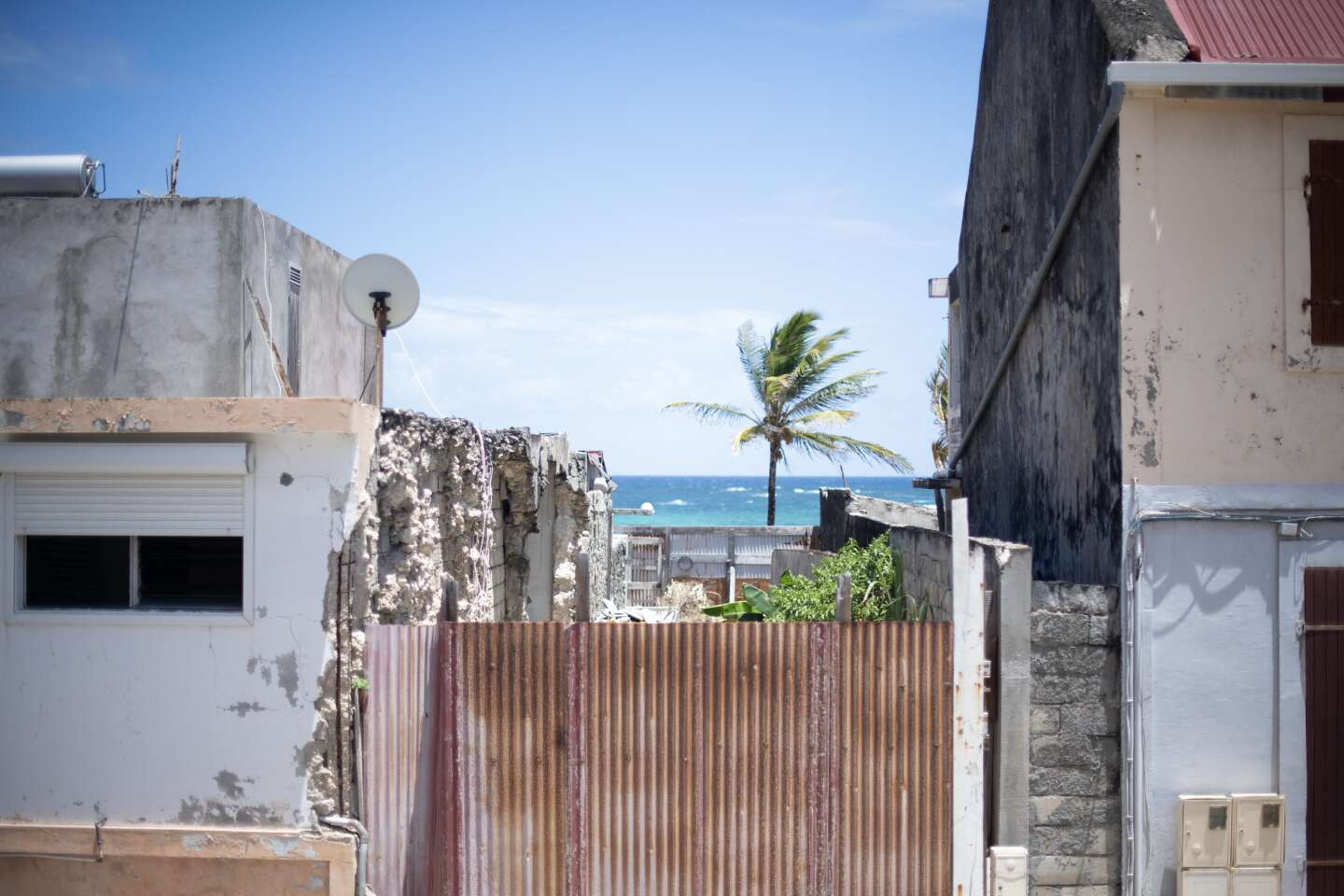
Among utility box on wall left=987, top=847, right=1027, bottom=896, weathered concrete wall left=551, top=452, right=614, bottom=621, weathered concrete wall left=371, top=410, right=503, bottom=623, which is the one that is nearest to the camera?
utility box on wall left=987, top=847, right=1027, bottom=896

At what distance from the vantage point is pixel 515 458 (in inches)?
397

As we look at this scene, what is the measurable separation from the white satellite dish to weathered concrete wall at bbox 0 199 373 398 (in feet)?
2.13

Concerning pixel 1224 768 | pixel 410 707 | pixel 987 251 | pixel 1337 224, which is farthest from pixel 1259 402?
pixel 410 707

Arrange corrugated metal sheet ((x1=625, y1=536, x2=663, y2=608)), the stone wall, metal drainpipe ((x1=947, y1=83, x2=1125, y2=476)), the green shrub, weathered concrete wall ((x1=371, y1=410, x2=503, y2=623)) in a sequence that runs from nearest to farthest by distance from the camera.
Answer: the stone wall
weathered concrete wall ((x1=371, y1=410, x2=503, y2=623))
metal drainpipe ((x1=947, y1=83, x2=1125, y2=476))
the green shrub
corrugated metal sheet ((x1=625, y1=536, x2=663, y2=608))

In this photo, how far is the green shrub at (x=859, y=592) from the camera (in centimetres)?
884

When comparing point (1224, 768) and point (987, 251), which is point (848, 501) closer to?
point (987, 251)

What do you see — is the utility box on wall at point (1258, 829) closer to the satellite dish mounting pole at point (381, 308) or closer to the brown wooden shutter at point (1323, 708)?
the brown wooden shutter at point (1323, 708)

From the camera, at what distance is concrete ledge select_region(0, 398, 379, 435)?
20.4 ft

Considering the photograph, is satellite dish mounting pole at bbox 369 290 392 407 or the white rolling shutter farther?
satellite dish mounting pole at bbox 369 290 392 407

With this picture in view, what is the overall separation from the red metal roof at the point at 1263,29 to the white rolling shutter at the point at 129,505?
7266 mm

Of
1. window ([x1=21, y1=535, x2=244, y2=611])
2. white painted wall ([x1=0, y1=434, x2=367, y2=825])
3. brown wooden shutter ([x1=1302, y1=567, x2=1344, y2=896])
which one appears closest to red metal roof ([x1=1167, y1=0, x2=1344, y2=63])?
brown wooden shutter ([x1=1302, y1=567, x2=1344, y2=896])

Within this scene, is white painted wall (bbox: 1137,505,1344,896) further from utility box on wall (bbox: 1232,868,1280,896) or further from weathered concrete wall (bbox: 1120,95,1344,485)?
weathered concrete wall (bbox: 1120,95,1344,485)

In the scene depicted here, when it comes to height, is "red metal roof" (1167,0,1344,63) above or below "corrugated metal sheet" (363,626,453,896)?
above

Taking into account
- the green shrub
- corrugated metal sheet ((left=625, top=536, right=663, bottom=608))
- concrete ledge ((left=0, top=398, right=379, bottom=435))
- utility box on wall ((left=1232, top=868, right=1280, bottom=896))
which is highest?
concrete ledge ((left=0, top=398, right=379, bottom=435))
